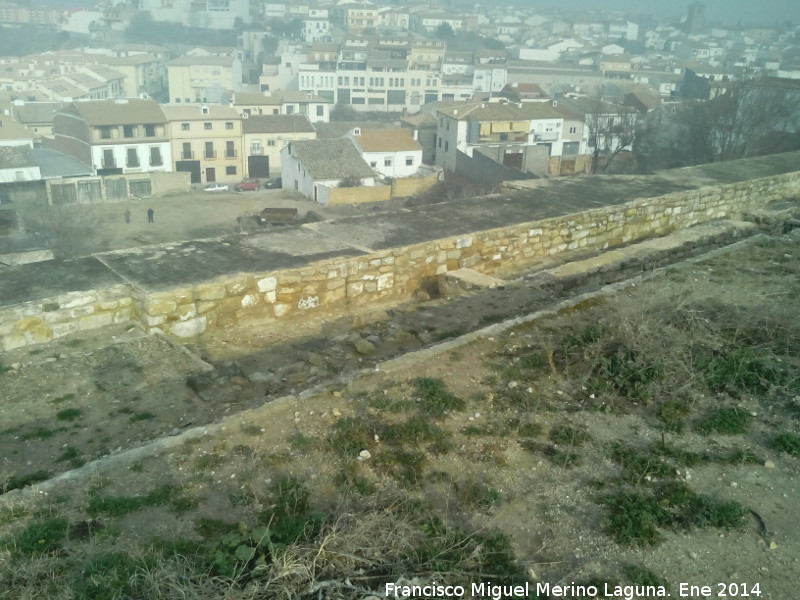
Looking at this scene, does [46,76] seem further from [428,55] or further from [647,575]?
[647,575]

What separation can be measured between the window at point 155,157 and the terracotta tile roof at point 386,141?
13.2m

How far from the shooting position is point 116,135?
42.0m

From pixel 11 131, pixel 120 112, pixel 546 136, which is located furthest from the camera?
pixel 546 136

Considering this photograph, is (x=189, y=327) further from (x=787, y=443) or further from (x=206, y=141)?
(x=206, y=141)

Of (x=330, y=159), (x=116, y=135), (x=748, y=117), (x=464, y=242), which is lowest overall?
(x=330, y=159)

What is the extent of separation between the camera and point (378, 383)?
4848 millimetres

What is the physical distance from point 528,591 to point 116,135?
44837 mm

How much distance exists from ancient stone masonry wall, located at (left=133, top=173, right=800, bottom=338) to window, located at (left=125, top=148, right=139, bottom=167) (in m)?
40.4

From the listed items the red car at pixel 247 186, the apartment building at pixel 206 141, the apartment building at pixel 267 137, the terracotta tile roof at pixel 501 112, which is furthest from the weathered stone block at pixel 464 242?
the apartment building at pixel 267 137

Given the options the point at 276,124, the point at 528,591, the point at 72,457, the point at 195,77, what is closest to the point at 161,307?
the point at 72,457

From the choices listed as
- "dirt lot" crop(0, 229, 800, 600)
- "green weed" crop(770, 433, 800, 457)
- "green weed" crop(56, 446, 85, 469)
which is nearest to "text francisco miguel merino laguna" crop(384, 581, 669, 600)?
"dirt lot" crop(0, 229, 800, 600)

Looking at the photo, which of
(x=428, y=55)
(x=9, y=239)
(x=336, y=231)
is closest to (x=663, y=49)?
(x=428, y=55)

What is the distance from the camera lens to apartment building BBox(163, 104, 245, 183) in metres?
46.2

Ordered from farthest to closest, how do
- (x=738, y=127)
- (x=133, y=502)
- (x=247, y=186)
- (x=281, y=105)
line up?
(x=281, y=105) → (x=247, y=186) → (x=738, y=127) → (x=133, y=502)
